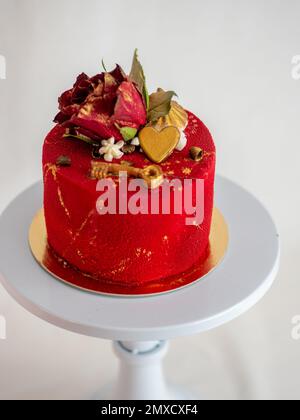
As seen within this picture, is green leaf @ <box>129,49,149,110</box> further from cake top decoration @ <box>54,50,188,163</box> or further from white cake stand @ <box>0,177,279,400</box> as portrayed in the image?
white cake stand @ <box>0,177,279,400</box>

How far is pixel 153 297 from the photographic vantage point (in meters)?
1.46

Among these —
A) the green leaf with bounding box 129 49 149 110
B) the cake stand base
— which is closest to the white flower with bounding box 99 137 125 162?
the green leaf with bounding box 129 49 149 110

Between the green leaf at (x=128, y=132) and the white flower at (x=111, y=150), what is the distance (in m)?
0.01

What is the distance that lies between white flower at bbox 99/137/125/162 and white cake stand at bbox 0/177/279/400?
270mm

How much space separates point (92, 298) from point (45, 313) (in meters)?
0.09

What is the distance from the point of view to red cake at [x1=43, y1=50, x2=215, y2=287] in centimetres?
141

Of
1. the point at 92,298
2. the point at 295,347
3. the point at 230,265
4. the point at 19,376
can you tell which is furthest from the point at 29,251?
the point at 295,347

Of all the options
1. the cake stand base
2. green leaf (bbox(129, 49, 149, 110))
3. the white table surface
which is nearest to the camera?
the white table surface

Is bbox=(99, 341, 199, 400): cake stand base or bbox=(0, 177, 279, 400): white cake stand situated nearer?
bbox=(0, 177, 279, 400): white cake stand

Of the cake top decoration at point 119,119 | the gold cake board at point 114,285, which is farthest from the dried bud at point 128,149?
the gold cake board at point 114,285

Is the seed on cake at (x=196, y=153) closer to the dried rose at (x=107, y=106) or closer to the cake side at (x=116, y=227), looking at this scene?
the cake side at (x=116, y=227)

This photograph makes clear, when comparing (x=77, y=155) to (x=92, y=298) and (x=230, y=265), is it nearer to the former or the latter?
(x=92, y=298)

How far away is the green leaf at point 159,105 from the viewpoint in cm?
149

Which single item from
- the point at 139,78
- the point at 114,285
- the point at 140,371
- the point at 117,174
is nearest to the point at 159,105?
the point at 139,78
